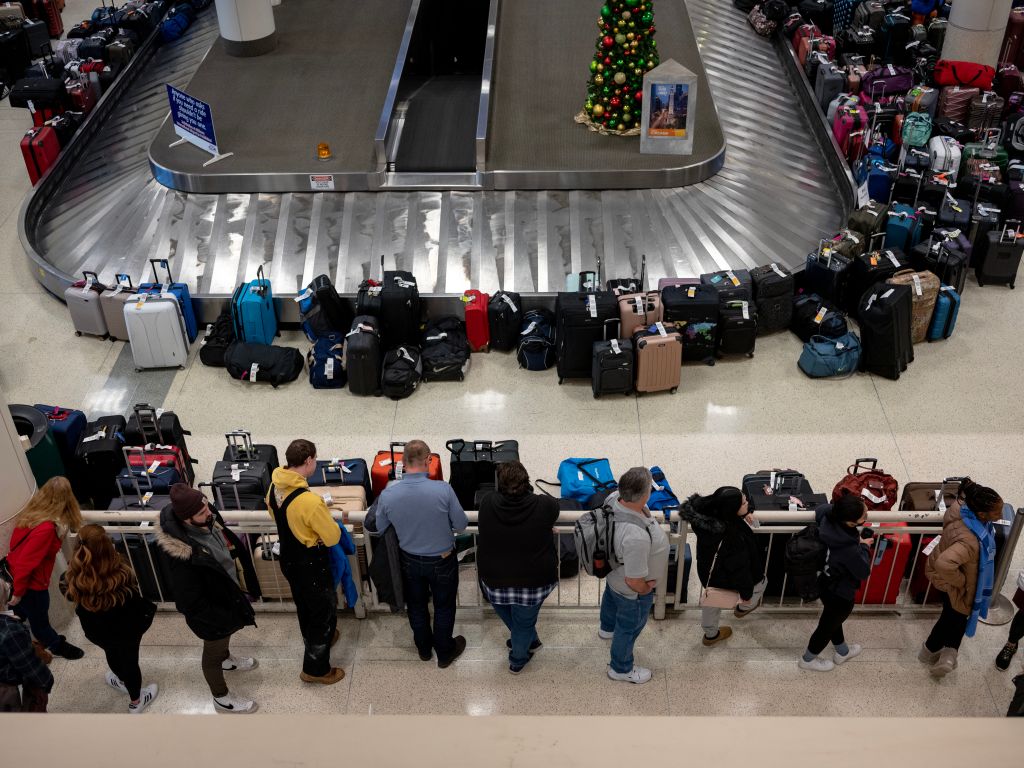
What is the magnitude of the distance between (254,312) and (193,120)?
113 inches

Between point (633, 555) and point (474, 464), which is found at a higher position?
point (633, 555)

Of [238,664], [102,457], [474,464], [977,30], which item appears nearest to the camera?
[238,664]

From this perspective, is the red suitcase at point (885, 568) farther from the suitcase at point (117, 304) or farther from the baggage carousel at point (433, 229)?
the suitcase at point (117, 304)

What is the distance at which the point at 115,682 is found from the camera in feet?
20.7

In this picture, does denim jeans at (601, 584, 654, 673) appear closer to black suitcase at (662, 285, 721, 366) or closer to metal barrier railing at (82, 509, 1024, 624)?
metal barrier railing at (82, 509, 1024, 624)

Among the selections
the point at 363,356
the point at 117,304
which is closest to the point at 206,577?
the point at 363,356

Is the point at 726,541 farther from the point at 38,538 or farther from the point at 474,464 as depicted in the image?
the point at 38,538

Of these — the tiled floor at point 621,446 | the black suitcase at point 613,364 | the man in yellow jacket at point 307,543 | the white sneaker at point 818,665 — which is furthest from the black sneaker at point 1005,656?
the man in yellow jacket at point 307,543

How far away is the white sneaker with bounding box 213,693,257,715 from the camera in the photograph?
612 cm

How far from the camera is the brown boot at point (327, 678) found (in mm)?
6367

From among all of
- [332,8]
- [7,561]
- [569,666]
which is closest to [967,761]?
[569,666]

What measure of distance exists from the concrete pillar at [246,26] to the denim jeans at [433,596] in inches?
394

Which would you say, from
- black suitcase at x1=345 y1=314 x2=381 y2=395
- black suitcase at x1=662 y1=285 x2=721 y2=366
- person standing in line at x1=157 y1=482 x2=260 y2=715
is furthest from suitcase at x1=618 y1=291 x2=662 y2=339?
person standing in line at x1=157 y1=482 x2=260 y2=715

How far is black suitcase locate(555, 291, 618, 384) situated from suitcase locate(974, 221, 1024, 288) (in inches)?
159
